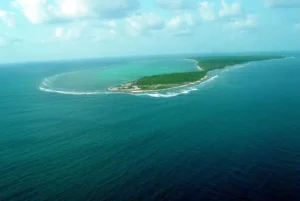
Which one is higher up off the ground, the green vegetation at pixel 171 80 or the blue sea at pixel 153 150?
the green vegetation at pixel 171 80

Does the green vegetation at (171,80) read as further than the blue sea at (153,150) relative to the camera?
Yes

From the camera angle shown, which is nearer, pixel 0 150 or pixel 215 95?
pixel 0 150

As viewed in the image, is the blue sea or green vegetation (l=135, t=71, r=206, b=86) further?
green vegetation (l=135, t=71, r=206, b=86)

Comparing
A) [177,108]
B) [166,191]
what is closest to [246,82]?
[177,108]

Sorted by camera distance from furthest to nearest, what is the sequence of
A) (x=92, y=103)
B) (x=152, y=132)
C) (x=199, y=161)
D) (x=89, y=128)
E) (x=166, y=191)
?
1. (x=92, y=103)
2. (x=89, y=128)
3. (x=152, y=132)
4. (x=199, y=161)
5. (x=166, y=191)

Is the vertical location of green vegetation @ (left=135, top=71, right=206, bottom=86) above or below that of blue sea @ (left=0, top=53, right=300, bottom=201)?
above

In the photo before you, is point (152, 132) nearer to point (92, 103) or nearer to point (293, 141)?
point (293, 141)

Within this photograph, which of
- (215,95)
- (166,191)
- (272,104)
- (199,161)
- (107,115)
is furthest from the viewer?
(215,95)

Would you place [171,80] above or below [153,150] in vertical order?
above
